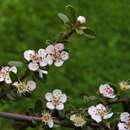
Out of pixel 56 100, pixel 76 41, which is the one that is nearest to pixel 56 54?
pixel 56 100

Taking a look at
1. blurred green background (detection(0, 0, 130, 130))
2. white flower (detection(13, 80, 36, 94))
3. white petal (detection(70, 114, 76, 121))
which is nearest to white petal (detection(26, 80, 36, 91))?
white flower (detection(13, 80, 36, 94))

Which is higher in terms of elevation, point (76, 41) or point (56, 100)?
point (76, 41)

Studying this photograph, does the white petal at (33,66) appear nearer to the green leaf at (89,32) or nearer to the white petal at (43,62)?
the white petal at (43,62)

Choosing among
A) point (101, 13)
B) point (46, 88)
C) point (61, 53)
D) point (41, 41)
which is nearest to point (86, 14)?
point (101, 13)

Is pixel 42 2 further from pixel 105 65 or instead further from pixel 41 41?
pixel 105 65

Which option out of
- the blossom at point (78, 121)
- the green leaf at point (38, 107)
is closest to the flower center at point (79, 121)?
the blossom at point (78, 121)

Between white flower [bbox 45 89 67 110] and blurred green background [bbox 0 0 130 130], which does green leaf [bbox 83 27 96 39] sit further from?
blurred green background [bbox 0 0 130 130]

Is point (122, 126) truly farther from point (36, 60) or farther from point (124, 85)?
point (36, 60)
